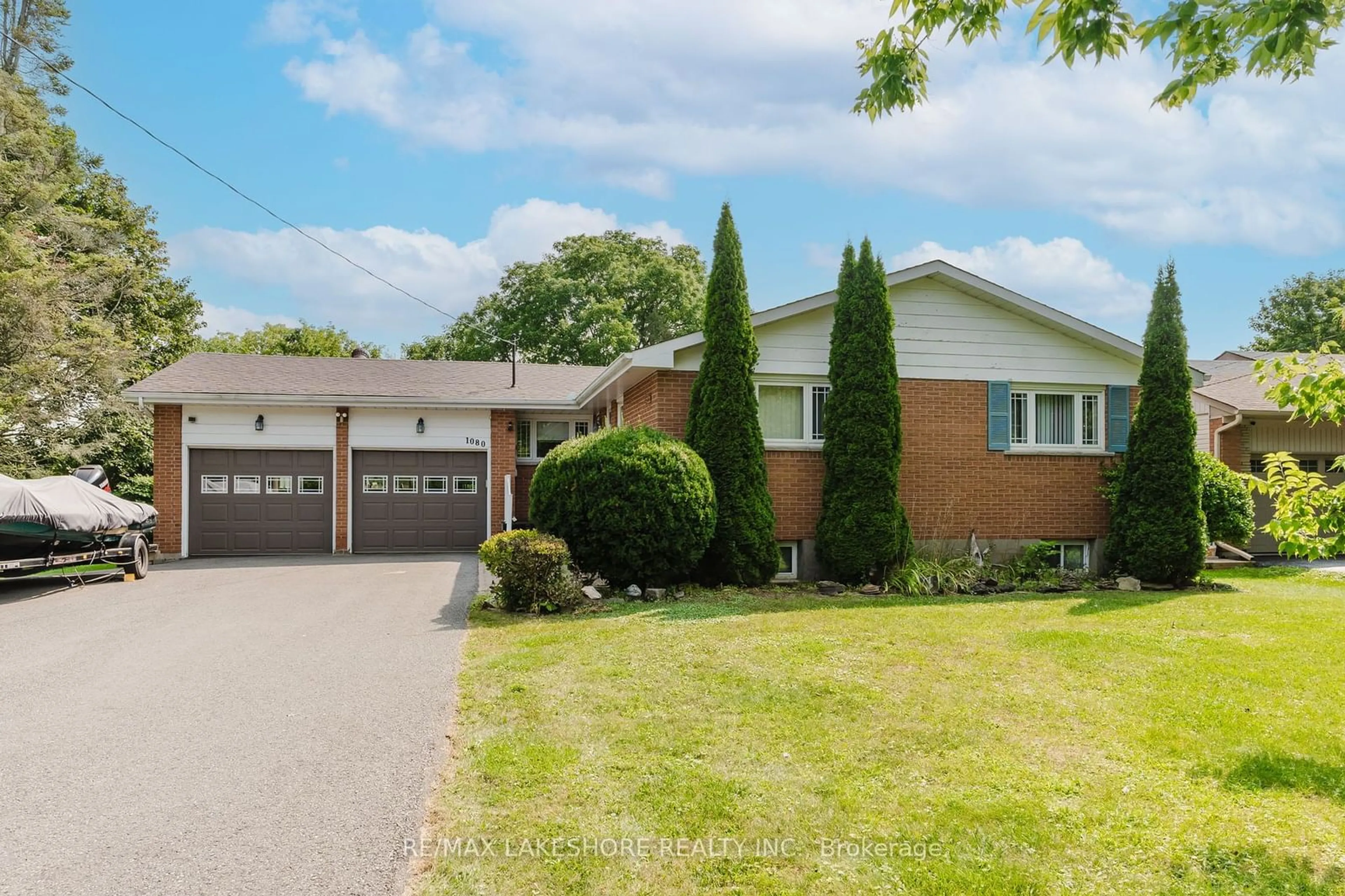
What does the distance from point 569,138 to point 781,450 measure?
649 centimetres

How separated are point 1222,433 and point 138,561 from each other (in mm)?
19472

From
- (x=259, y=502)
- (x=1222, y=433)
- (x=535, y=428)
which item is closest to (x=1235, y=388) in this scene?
(x=1222, y=433)

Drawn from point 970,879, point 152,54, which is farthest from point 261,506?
point 970,879

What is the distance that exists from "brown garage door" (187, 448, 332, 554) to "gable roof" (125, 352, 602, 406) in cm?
119

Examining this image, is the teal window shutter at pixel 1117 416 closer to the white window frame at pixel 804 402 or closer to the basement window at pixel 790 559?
the white window frame at pixel 804 402

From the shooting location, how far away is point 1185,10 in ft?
9.62

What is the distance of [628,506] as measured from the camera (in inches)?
380

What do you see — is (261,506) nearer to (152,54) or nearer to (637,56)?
(152,54)

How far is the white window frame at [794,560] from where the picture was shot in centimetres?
1185

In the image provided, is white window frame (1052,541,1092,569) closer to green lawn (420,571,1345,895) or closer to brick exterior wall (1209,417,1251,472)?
green lawn (420,571,1345,895)

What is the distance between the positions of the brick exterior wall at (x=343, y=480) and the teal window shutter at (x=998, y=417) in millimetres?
11846

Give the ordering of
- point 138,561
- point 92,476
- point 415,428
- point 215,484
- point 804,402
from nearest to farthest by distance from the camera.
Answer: point 804,402
point 138,561
point 92,476
point 215,484
point 415,428

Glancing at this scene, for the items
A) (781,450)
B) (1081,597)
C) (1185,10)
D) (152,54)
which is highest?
(152,54)

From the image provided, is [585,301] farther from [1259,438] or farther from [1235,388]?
[1259,438]
